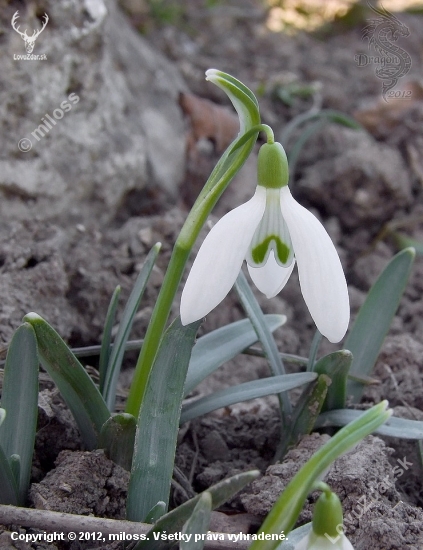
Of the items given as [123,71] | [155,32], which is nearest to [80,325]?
[123,71]

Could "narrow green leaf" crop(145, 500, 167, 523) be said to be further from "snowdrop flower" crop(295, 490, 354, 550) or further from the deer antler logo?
the deer antler logo

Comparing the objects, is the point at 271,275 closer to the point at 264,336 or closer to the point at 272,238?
the point at 272,238

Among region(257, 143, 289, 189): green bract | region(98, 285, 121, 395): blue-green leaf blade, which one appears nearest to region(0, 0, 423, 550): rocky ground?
region(98, 285, 121, 395): blue-green leaf blade

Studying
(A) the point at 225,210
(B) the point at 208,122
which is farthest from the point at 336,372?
(B) the point at 208,122

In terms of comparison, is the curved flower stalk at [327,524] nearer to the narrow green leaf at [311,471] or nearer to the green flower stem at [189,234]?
the narrow green leaf at [311,471]

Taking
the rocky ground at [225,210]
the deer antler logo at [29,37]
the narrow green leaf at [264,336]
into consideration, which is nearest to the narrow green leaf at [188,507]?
the rocky ground at [225,210]

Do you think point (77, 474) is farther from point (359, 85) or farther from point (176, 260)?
point (359, 85)
